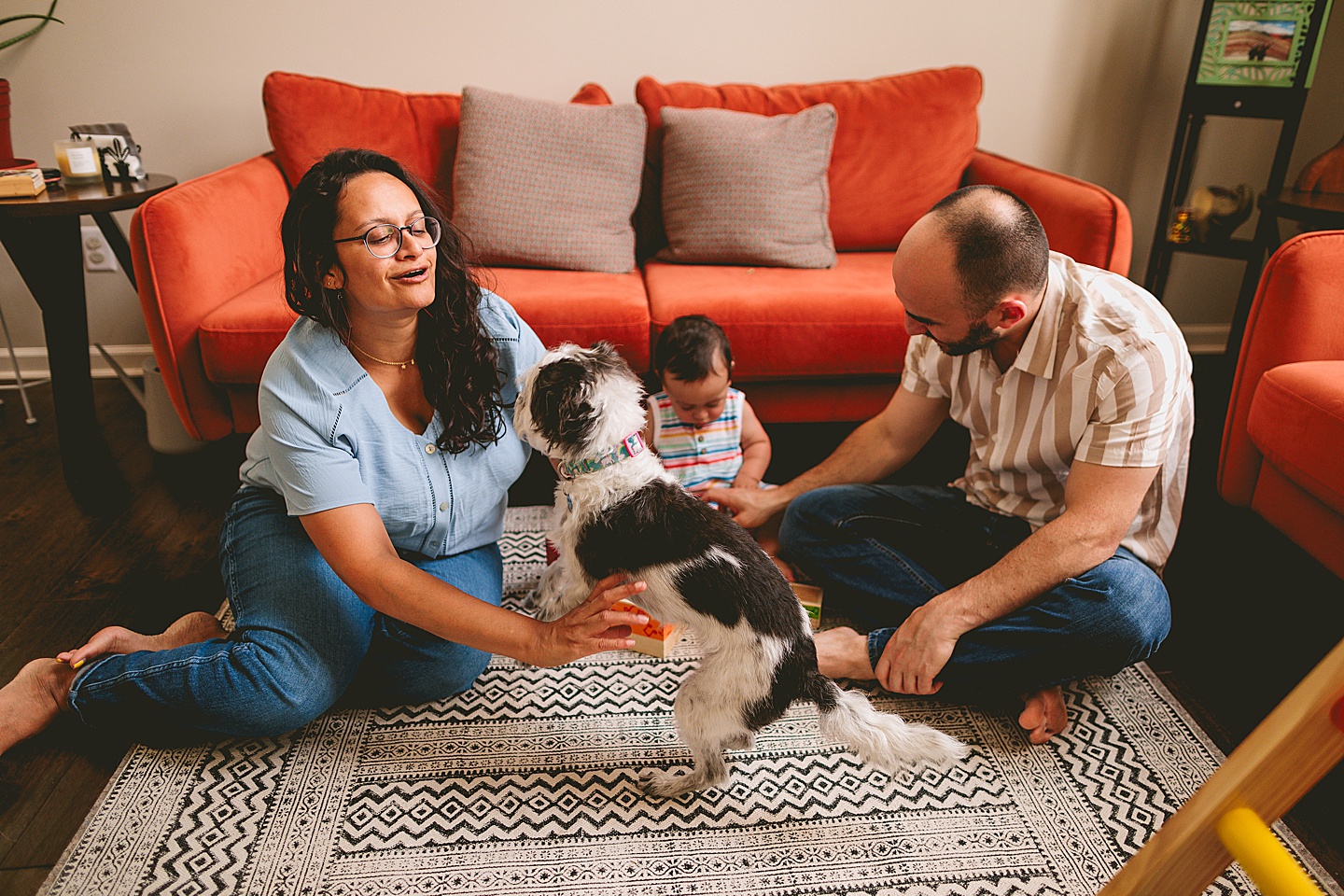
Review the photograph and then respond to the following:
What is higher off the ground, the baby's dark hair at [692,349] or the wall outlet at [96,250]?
the baby's dark hair at [692,349]

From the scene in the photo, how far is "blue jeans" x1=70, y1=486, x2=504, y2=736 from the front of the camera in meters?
1.47

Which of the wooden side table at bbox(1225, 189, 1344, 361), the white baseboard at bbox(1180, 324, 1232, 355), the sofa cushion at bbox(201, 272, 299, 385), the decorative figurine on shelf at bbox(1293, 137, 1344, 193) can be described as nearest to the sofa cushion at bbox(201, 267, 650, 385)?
the sofa cushion at bbox(201, 272, 299, 385)

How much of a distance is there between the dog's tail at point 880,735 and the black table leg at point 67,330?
228 centimetres

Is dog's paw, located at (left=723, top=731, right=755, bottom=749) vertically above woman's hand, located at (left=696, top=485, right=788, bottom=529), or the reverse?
woman's hand, located at (left=696, top=485, right=788, bottom=529)

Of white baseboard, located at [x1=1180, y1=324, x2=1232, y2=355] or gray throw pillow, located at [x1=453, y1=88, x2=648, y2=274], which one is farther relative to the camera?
white baseboard, located at [x1=1180, y1=324, x2=1232, y2=355]

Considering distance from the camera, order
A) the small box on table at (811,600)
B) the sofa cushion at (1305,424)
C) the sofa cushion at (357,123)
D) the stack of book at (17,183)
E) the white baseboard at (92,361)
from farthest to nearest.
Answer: the white baseboard at (92,361)
the sofa cushion at (357,123)
the stack of book at (17,183)
the small box on table at (811,600)
the sofa cushion at (1305,424)

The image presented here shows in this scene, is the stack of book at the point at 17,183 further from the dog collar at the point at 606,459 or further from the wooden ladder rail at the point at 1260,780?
the wooden ladder rail at the point at 1260,780

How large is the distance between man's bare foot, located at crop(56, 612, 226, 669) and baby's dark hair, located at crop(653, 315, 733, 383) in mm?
1187

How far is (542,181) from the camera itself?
8.54 feet

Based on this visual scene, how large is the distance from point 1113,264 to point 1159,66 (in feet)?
4.81

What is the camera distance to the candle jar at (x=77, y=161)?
2557 millimetres

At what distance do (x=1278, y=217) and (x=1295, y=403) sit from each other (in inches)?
57.8

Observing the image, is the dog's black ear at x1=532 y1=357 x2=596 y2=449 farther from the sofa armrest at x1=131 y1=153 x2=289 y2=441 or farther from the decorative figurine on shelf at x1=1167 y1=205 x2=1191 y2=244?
the decorative figurine on shelf at x1=1167 y1=205 x2=1191 y2=244

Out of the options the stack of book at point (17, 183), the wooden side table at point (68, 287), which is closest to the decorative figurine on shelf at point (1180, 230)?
the wooden side table at point (68, 287)
